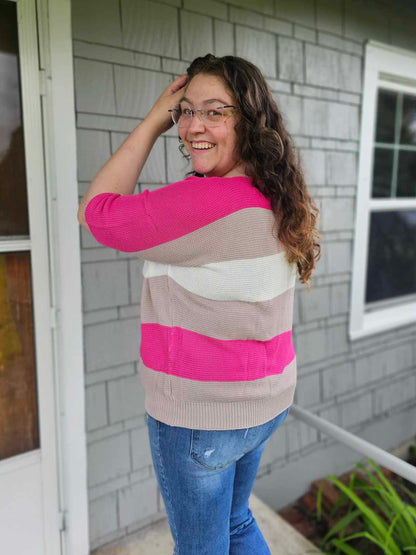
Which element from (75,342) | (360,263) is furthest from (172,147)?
(360,263)

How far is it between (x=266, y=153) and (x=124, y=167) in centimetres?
35

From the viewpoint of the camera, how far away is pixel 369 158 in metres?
2.91

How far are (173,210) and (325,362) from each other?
2.21 m

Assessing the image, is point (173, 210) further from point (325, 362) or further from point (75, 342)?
point (325, 362)

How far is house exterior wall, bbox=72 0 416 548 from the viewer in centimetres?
189

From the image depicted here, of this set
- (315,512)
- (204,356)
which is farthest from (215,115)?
(315,512)

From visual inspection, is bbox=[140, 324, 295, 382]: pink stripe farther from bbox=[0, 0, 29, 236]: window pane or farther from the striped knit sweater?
bbox=[0, 0, 29, 236]: window pane

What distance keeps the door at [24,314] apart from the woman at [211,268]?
2.39 feet

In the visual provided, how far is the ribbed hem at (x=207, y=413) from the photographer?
1.09 metres

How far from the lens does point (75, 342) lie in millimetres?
1885

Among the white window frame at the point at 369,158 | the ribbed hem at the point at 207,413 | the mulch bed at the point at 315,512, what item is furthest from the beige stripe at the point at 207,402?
the white window frame at the point at 369,158

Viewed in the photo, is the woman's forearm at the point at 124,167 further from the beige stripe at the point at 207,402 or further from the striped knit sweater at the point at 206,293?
the beige stripe at the point at 207,402

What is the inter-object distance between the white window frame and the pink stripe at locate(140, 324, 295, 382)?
6.62 ft

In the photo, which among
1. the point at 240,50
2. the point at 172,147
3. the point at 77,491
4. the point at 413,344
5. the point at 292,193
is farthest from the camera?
the point at 413,344
